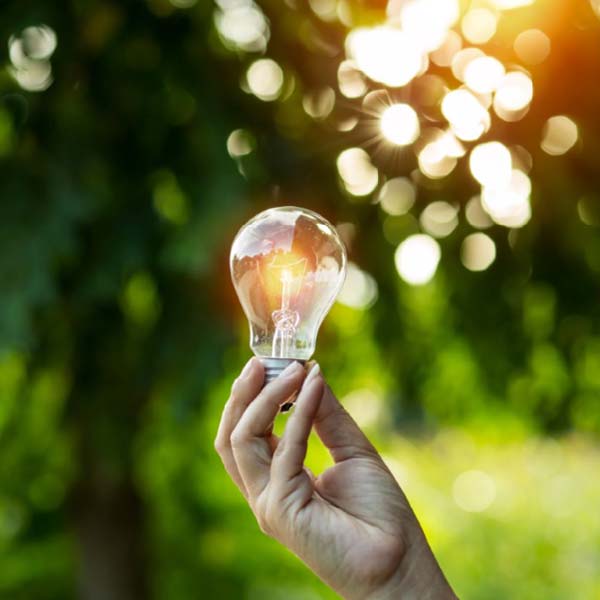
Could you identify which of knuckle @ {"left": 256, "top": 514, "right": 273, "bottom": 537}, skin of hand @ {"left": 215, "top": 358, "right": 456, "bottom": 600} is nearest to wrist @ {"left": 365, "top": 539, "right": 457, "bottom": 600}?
skin of hand @ {"left": 215, "top": 358, "right": 456, "bottom": 600}

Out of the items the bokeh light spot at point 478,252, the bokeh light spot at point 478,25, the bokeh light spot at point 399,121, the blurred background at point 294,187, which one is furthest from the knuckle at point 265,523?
the bokeh light spot at point 478,252

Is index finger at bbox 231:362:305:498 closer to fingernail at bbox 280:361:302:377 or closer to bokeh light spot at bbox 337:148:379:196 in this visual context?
fingernail at bbox 280:361:302:377

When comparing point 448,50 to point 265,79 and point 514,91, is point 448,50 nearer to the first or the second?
point 514,91

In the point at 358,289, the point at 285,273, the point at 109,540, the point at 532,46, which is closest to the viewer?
the point at 285,273

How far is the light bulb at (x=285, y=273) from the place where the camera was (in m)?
1.63

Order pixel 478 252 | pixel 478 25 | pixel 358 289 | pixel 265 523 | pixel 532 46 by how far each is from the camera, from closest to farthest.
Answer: pixel 265 523 < pixel 532 46 < pixel 478 25 < pixel 478 252 < pixel 358 289

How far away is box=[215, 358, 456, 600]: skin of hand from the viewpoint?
144 cm

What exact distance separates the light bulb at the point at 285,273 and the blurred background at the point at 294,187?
927mm

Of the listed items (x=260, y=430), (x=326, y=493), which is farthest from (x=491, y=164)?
(x=260, y=430)

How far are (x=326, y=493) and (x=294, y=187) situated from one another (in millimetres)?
1704

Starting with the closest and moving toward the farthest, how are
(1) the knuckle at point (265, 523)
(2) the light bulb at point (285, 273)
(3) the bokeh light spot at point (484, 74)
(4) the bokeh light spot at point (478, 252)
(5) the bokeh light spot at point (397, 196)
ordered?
(1) the knuckle at point (265, 523) → (2) the light bulb at point (285, 273) → (3) the bokeh light spot at point (484, 74) → (5) the bokeh light spot at point (397, 196) → (4) the bokeh light spot at point (478, 252)

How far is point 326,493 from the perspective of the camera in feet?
5.22

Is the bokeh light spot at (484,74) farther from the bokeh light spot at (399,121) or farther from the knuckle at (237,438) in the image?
the knuckle at (237,438)

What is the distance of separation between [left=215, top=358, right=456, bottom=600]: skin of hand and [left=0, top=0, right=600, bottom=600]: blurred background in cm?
108
